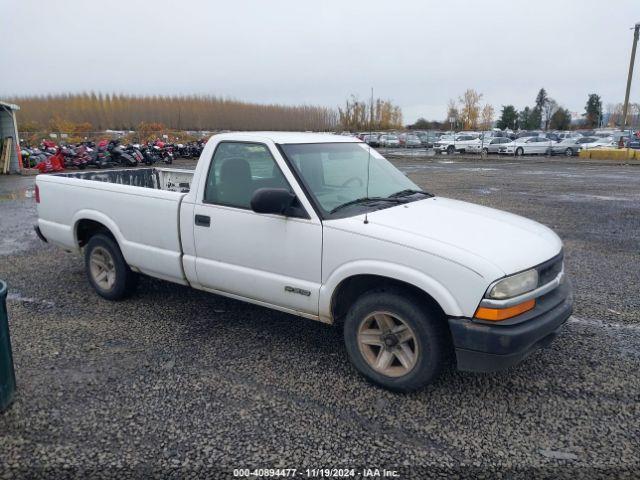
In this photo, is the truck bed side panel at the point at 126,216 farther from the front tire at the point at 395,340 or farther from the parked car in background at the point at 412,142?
the parked car in background at the point at 412,142

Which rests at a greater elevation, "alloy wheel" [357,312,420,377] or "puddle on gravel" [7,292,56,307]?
"alloy wheel" [357,312,420,377]

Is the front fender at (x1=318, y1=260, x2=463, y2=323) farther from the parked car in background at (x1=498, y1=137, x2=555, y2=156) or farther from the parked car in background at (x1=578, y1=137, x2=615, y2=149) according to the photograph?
the parked car in background at (x1=578, y1=137, x2=615, y2=149)

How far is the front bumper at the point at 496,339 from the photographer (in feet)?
10.2

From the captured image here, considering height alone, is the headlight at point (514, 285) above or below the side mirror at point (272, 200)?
below

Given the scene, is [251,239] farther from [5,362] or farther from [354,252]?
[5,362]

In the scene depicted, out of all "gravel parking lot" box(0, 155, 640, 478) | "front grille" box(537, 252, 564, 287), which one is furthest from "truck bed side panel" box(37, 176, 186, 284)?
"front grille" box(537, 252, 564, 287)

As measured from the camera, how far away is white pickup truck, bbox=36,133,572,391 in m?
3.18

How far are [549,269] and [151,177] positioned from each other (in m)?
5.06

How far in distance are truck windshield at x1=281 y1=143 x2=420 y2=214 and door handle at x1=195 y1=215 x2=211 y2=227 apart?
877mm

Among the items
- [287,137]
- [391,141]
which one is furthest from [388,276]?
[391,141]

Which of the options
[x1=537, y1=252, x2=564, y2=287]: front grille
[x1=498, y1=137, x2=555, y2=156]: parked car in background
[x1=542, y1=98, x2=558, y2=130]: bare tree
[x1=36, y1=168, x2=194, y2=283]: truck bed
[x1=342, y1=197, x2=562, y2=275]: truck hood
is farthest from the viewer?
[x1=542, y1=98, x2=558, y2=130]: bare tree

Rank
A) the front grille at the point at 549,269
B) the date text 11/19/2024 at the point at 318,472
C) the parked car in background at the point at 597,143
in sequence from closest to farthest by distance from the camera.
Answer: the date text 11/19/2024 at the point at 318,472
the front grille at the point at 549,269
the parked car in background at the point at 597,143

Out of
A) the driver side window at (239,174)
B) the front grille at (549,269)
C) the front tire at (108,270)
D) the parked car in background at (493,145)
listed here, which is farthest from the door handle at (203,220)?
the parked car in background at (493,145)

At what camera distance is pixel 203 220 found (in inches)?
170
